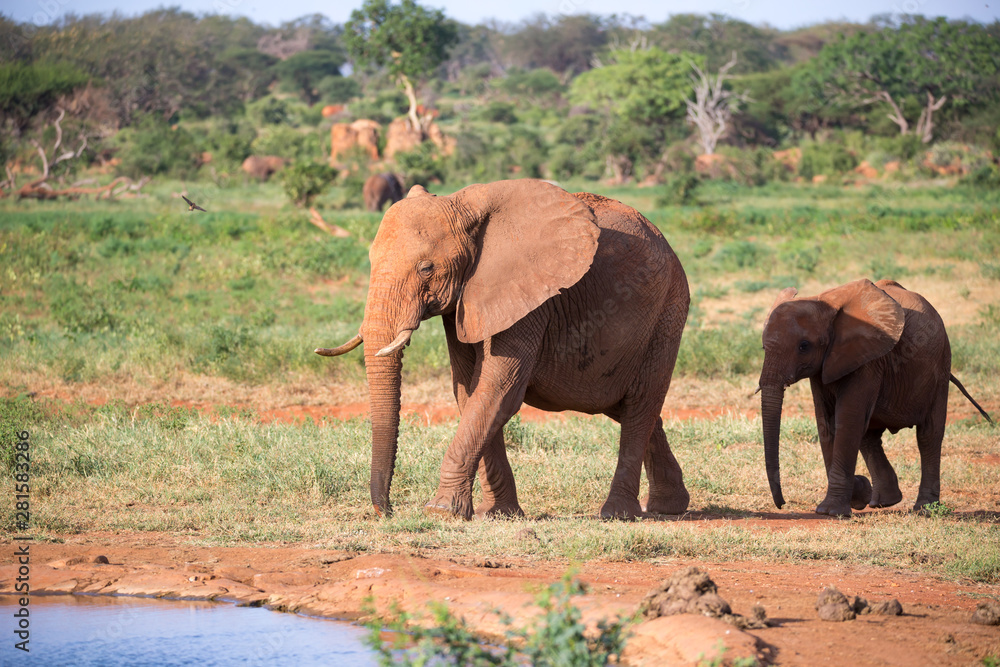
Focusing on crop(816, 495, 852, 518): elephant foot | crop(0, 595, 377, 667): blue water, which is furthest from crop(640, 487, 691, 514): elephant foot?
crop(0, 595, 377, 667): blue water

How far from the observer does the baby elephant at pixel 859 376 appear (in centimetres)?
721

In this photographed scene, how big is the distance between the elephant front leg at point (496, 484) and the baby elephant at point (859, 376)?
165 cm

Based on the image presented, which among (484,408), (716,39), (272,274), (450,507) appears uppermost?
(716,39)

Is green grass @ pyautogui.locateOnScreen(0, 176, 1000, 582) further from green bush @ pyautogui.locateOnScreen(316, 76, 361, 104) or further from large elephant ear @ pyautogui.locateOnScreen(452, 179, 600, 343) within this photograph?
green bush @ pyautogui.locateOnScreen(316, 76, 361, 104)

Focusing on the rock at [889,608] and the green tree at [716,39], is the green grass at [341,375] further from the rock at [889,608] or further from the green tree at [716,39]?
the green tree at [716,39]

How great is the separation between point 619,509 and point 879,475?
219 centimetres

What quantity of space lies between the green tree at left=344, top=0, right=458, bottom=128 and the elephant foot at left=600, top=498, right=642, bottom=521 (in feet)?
110

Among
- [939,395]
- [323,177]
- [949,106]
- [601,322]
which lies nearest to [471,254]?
[601,322]

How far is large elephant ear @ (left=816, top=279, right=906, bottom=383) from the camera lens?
7.20m

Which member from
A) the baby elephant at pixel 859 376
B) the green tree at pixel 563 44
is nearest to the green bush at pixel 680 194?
the baby elephant at pixel 859 376

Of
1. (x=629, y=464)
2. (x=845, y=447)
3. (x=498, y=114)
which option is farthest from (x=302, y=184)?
(x=498, y=114)

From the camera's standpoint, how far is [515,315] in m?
6.09

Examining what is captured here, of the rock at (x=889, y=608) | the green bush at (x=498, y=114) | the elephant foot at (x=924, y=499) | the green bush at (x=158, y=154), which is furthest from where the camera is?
the green bush at (x=498, y=114)

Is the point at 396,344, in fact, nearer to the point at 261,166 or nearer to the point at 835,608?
the point at 835,608
